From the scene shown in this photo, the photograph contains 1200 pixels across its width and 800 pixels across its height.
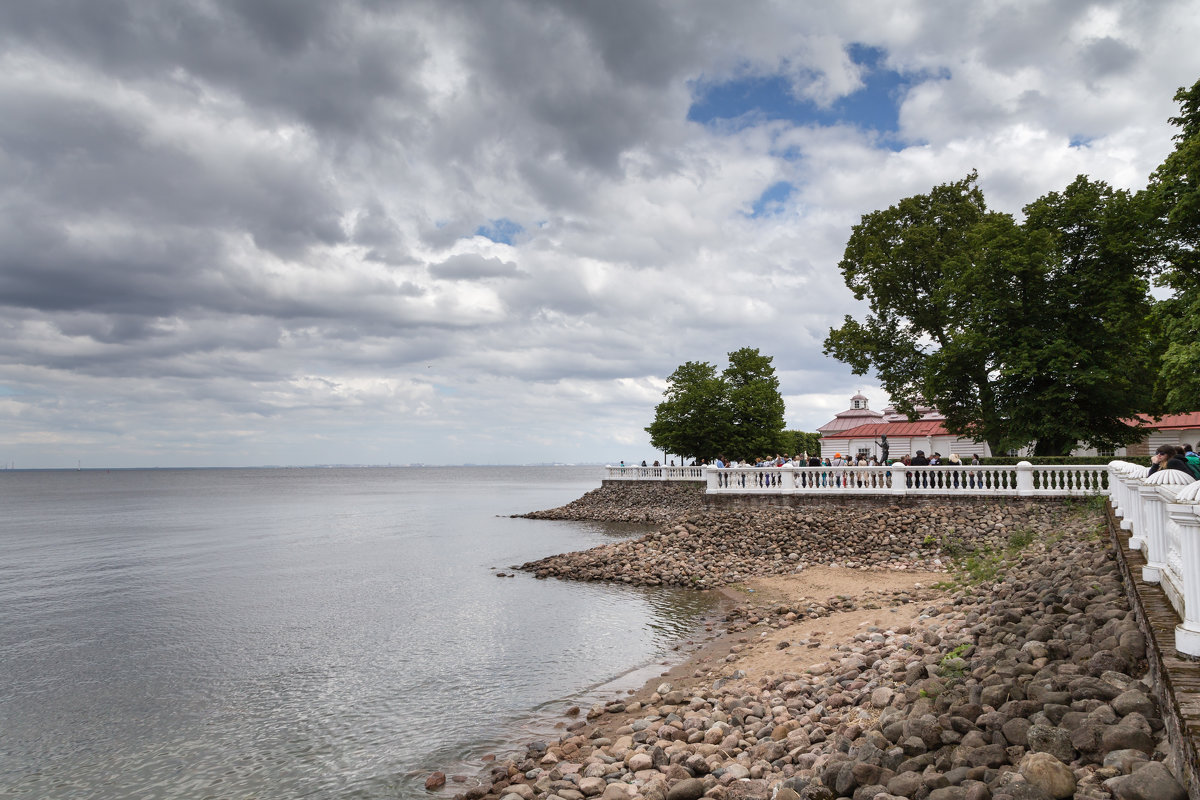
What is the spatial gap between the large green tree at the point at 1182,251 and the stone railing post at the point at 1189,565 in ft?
62.3

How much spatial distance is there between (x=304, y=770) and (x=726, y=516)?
20.1 meters

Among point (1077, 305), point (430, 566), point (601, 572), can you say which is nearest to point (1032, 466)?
point (1077, 305)

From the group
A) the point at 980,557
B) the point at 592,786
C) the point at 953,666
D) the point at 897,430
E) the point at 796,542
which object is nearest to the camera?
the point at 592,786

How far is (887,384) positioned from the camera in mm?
37219

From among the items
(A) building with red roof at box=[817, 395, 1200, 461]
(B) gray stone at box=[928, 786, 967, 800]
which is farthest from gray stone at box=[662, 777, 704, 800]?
(A) building with red roof at box=[817, 395, 1200, 461]

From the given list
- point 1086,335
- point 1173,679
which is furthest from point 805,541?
point 1173,679

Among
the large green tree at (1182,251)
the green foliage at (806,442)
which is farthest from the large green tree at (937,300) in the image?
the green foliage at (806,442)

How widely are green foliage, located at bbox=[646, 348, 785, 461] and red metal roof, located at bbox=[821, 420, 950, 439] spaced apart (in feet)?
19.4

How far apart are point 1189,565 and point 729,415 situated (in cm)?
5688

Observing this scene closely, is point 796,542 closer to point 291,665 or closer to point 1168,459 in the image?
point 1168,459

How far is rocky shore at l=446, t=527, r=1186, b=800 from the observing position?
16.3 ft

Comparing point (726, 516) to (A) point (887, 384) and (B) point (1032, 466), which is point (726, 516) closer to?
(B) point (1032, 466)

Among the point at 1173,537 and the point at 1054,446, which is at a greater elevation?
the point at 1054,446

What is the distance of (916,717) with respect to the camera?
659cm
